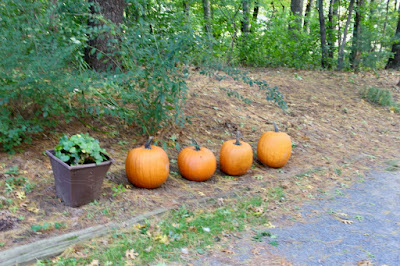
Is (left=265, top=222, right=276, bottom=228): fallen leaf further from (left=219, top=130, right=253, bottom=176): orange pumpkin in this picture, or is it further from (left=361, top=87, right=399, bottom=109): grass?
(left=361, top=87, right=399, bottom=109): grass

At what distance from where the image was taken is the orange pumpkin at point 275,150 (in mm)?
5062

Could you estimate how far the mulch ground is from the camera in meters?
3.37

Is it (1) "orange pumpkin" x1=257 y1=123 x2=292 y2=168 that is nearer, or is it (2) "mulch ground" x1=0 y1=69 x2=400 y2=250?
(2) "mulch ground" x1=0 y1=69 x2=400 y2=250

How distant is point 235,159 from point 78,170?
83.9 inches

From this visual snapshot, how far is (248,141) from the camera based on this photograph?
19.2ft

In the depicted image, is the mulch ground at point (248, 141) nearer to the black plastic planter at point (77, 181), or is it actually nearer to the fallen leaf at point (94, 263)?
the black plastic planter at point (77, 181)

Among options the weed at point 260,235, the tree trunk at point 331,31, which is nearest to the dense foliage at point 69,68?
the weed at point 260,235

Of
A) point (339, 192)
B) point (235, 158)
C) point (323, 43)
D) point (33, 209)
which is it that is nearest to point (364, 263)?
point (339, 192)

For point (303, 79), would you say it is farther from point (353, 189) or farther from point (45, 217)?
point (45, 217)

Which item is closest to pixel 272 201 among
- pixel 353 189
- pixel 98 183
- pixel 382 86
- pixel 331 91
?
pixel 353 189

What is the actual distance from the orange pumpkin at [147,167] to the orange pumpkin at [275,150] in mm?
1675

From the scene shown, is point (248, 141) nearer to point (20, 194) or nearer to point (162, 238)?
point (162, 238)

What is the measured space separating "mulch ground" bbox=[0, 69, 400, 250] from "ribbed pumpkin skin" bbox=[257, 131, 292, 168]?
130 mm

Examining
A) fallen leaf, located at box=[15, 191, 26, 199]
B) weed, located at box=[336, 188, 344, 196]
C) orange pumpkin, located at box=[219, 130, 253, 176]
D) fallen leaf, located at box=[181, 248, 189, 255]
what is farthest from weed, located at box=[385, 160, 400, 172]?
fallen leaf, located at box=[15, 191, 26, 199]
